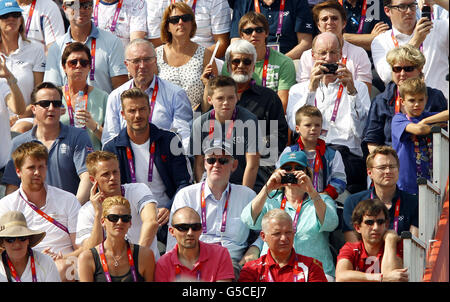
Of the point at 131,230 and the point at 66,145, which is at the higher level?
the point at 66,145

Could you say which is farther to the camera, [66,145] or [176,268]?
[66,145]

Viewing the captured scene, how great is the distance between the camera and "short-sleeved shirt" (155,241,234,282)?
8695mm

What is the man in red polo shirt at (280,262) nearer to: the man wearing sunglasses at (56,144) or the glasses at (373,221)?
the glasses at (373,221)

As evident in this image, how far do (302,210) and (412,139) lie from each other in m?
1.32

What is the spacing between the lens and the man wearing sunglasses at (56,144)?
1016 centimetres

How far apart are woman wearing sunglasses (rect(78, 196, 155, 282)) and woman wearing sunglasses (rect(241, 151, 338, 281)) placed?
42.5 inches

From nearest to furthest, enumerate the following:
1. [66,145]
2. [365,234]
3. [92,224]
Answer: [365,234] → [92,224] → [66,145]

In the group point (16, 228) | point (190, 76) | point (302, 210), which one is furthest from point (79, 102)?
point (302, 210)

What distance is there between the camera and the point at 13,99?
11.0 m

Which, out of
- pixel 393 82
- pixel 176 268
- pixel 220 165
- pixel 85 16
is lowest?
pixel 176 268

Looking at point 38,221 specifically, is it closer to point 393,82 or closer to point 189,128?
point 189,128

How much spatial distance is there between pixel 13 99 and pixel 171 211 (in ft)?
7.93

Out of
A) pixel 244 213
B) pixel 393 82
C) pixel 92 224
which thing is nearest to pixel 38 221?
pixel 92 224

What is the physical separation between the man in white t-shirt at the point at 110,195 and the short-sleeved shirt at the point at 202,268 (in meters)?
0.47
